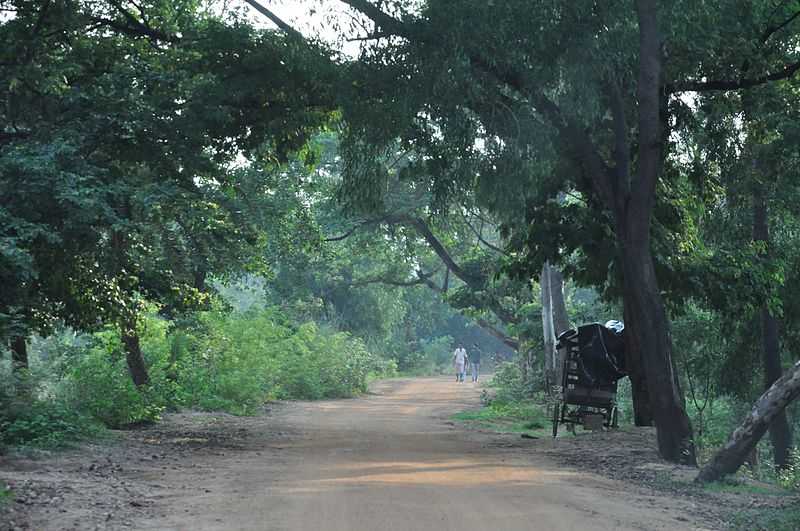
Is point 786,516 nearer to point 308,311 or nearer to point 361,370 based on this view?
point 361,370

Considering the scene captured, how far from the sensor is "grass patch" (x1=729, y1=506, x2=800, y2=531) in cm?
967

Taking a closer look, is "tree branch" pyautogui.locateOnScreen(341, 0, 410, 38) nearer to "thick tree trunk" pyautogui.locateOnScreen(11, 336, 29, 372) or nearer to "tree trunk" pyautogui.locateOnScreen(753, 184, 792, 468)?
"thick tree trunk" pyautogui.locateOnScreen(11, 336, 29, 372)

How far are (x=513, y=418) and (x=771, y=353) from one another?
22.8 feet

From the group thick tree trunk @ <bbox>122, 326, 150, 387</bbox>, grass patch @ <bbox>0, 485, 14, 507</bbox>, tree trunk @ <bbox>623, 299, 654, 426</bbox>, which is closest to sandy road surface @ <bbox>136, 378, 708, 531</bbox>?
grass patch @ <bbox>0, 485, 14, 507</bbox>

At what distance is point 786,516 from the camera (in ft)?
33.3

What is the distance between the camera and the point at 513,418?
87.5 feet

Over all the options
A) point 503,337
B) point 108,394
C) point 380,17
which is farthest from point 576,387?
point 503,337

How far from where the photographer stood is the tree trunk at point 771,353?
72.9 feet

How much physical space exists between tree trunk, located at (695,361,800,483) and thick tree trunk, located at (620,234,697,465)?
2222 mm

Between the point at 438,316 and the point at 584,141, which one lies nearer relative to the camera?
the point at 584,141

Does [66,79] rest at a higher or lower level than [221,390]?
higher

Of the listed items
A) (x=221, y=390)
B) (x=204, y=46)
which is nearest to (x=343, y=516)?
(x=204, y=46)

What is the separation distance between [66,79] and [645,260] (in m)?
9.62

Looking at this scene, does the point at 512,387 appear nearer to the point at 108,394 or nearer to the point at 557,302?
the point at 557,302
